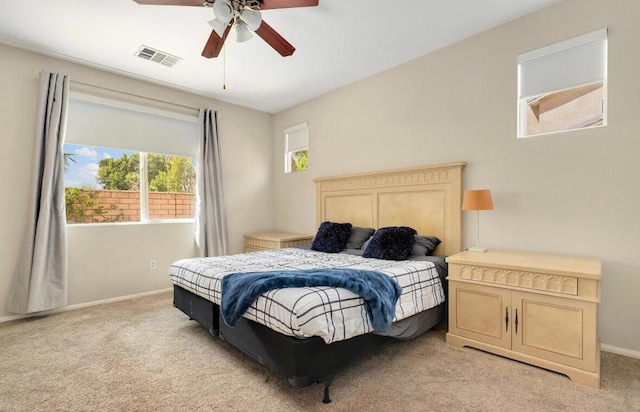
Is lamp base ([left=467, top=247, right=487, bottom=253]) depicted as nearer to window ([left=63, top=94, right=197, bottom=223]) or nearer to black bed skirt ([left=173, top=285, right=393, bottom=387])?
black bed skirt ([left=173, top=285, right=393, bottom=387])

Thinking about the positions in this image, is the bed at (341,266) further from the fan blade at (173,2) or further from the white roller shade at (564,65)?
the fan blade at (173,2)

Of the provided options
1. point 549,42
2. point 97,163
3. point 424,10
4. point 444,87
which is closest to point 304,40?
Result: point 424,10

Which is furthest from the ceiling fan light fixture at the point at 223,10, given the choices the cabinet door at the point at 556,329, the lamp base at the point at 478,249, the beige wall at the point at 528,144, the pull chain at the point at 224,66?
the cabinet door at the point at 556,329

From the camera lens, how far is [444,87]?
3285 mm

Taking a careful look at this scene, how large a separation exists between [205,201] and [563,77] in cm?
424

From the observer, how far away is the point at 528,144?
2.73 m

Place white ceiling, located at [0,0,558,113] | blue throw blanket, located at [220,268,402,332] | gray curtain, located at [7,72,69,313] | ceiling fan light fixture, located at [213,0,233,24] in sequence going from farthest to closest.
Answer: gray curtain, located at [7,72,69,313] → white ceiling, located at [0,0,558,113] → ceiling fan light fixture, located at [213,0,233,24] → blue throw blanket, located at [220,268,402,332]

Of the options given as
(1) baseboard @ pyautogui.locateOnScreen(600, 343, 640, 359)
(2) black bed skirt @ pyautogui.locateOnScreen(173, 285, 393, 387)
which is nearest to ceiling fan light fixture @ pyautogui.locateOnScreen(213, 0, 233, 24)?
(2) black bed skirt @ pyautogui.locateOnScreen(173, 285, 393, 387)

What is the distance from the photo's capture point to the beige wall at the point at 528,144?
2305 mm

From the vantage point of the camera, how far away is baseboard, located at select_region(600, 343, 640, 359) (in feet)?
7.43

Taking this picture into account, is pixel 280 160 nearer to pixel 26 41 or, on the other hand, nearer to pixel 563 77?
pixel 26 41

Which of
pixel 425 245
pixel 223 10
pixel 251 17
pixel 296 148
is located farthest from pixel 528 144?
pixel 296 148

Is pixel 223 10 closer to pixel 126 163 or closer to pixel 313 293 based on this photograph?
pixel 313 293

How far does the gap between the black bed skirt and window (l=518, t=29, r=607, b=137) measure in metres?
2.33
